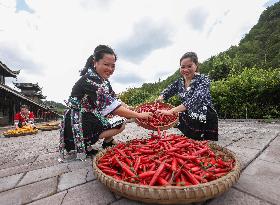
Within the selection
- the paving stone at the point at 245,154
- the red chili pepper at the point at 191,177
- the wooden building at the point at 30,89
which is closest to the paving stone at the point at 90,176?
the red chili pepper at the point at 191,177

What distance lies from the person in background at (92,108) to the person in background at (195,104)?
1152 millimetres

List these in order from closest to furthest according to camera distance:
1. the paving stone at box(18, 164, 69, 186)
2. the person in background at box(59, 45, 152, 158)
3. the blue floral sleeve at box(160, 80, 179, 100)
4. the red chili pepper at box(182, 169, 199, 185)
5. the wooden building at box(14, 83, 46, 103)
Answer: the red chili pepper at box(182, 169, 199, 185) < the paving stone at box(18, 164, 69, 186) < the person in background at box(59, 45, 152, 158) < the blue floral sleeve at box(160, 80, 179, 100) < the wooden building at box(14, 83, 46, 103)

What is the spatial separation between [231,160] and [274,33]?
59756 millimetres

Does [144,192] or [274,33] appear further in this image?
[274,33]

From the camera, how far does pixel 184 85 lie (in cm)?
493

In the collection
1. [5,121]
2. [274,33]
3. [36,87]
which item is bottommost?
[5,121]

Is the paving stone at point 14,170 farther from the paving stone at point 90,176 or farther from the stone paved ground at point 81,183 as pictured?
the paving stone at point 90,176

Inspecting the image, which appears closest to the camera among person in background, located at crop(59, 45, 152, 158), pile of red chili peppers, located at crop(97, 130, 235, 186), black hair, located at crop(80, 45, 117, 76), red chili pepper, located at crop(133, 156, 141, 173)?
pile of red chili peppers, located at crop(97, 130, 235, 186)

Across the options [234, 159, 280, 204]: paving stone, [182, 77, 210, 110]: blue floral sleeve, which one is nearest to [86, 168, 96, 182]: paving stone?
[234, 159, 280, 204]: paving stone

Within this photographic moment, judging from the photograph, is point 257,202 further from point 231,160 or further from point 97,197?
point 97,197

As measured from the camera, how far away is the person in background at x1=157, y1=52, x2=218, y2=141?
14.3ft

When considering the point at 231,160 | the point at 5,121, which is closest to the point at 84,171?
the point at 231,160

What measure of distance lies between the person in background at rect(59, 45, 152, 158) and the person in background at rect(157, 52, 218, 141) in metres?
1.15

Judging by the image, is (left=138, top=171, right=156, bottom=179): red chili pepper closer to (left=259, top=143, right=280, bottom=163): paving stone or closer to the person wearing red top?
(left=259, top=143, right=280, bottom=163): paving stone
